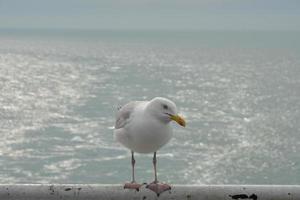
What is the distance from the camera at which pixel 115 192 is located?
15.3ft

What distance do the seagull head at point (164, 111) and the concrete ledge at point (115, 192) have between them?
2.73 ft

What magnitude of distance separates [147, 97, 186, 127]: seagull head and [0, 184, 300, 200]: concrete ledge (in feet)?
2.73

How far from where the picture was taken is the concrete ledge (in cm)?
452

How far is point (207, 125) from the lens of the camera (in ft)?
286

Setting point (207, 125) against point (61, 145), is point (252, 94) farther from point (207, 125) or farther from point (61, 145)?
point (61, 145)

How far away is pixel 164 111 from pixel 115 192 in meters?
1.03

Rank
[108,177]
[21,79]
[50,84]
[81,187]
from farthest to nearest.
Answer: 1. [21,79]
2. [50,84]
3. [108,177]
4. [81,187]

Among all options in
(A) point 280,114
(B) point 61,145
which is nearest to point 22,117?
(B) point 61,145

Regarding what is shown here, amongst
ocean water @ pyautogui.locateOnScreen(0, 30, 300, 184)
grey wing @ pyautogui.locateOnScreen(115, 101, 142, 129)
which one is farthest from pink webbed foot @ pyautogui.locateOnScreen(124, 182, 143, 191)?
ocean water @ pyautogui.locateOnScreen(0, 30, 300, 184)

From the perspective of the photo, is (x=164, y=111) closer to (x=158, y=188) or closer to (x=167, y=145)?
(x=158, y=188)

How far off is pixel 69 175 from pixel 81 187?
190ft

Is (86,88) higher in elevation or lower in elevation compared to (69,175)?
higher

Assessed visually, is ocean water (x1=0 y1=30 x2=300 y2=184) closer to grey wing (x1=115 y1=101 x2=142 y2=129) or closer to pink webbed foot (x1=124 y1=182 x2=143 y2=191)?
grey wing (x1=115 y1=101 x2=142 y2=129)

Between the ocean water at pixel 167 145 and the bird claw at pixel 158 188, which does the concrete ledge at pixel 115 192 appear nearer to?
the bird claw at pixel 158 188
